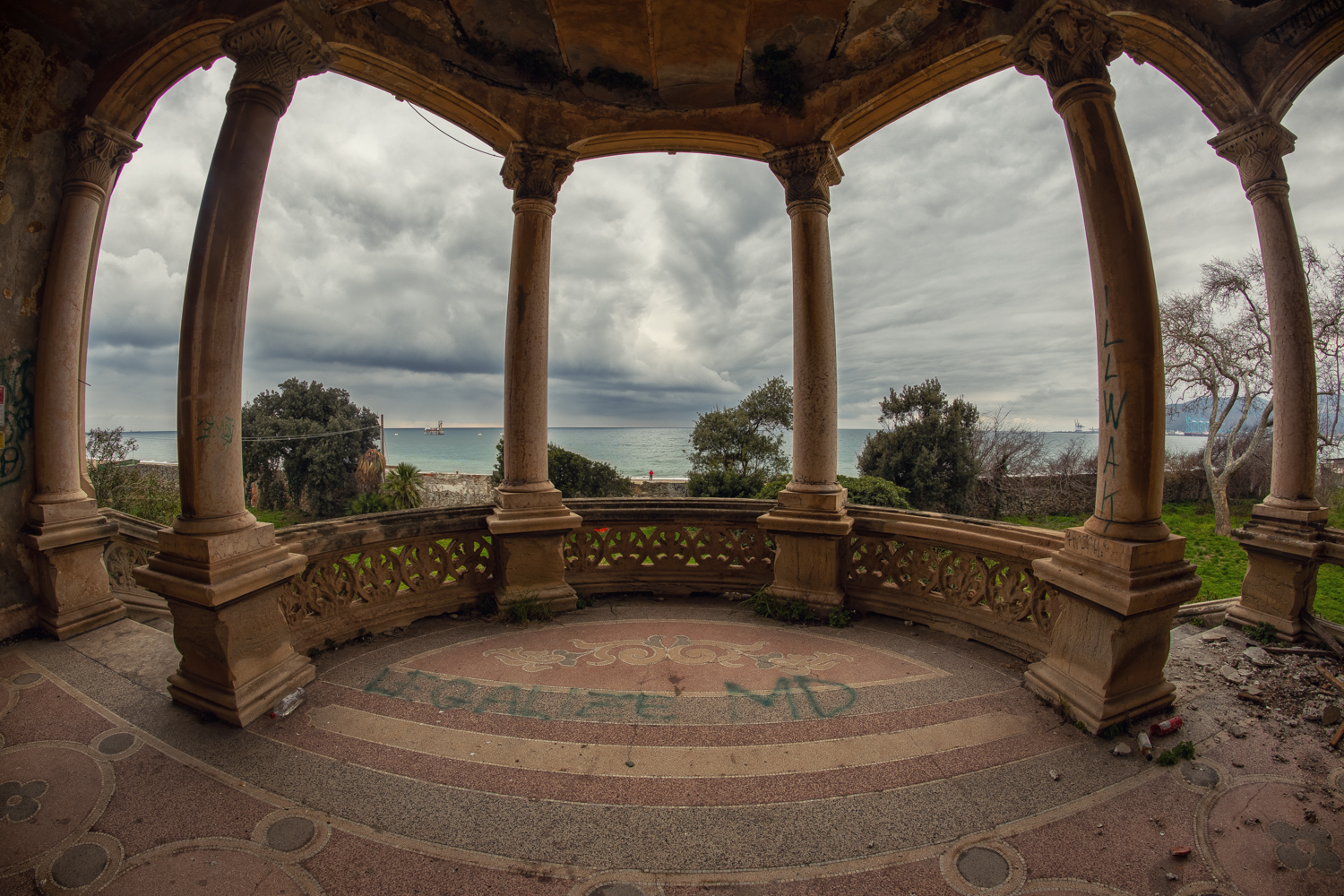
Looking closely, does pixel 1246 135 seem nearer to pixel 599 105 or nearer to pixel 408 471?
pixel 599 105

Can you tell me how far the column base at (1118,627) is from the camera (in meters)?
3.29

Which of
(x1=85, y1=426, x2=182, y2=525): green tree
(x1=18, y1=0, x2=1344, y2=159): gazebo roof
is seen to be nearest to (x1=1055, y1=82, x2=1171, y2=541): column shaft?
(x1=18, y1=0, x2=1344, y2=159): gazebo roof

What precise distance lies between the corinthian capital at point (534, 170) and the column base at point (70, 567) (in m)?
5.27

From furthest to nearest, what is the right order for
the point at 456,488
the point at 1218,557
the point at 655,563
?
the point at 456,488
the point at 1218,557
the point at 655,563

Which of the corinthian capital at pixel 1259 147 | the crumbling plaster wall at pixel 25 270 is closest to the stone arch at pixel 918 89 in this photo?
the corinthian capital at pixel 1259 147

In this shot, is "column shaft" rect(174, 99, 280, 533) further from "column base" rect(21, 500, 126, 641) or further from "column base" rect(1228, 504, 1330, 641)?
"column base" rect(1228, 504, 1330, 641)

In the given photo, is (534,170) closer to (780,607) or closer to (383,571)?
(383,571)

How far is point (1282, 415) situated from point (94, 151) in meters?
11.5

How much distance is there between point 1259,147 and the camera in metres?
5.01

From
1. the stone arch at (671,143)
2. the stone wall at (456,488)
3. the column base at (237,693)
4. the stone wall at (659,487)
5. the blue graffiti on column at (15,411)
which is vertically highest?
the stone arch at (671,143)

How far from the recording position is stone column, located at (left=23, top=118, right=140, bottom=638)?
484cm

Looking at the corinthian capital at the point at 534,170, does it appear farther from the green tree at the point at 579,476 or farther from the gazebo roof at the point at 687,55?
the green tree at the point at 579,476

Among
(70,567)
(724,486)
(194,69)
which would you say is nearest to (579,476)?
(724,486)

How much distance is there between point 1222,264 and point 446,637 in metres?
22.8
